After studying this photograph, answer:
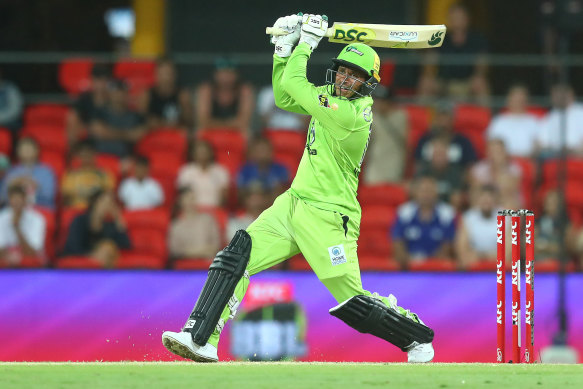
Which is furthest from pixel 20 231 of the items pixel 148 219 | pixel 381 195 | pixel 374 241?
pixel 381 195

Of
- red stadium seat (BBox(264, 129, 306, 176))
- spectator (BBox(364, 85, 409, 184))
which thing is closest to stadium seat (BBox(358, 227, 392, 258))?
spectator (BBox(364, 85, 409, 184))

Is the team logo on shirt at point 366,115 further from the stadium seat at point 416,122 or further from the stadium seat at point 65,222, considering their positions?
the stadium seat at point 416,122

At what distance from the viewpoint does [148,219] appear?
39.1ft

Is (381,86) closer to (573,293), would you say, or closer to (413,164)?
(413,164)

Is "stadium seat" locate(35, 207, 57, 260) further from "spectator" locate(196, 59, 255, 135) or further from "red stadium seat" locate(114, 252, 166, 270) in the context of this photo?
"spectator" locate(196, 59, 255, 135)

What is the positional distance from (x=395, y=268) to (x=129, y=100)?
4.11 m

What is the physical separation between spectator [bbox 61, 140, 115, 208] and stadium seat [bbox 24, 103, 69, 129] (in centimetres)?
155

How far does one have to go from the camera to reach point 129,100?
13.6 m

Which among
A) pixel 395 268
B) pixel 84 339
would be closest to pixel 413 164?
pixel 395 268

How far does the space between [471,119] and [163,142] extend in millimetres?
3444

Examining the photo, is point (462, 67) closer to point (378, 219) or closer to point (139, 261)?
point (378, 219)

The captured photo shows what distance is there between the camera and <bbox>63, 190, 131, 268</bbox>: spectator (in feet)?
37.9

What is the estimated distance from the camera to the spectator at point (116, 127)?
518 inches

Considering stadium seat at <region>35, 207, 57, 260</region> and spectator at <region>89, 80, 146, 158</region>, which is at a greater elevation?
spectator at <region>89, 80, 146, 158</region>
